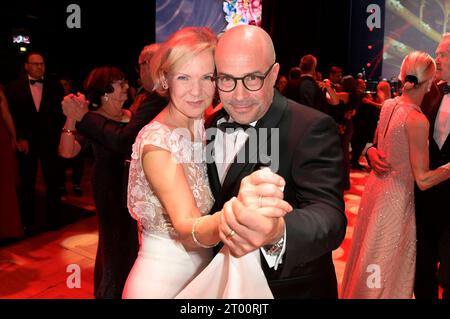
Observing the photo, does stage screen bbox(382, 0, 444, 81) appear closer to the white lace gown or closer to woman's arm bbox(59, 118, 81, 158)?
woman's arm bbox(59, 118, 81, 158)

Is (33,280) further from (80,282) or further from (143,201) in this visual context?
(143,201)

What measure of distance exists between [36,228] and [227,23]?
704 cm

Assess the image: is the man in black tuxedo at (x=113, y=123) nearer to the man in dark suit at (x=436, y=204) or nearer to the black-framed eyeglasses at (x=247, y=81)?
the black-framed eyeglasses at (x=247, y=81)


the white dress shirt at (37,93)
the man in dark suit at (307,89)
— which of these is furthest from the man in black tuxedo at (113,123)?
the man in dark suit at (307,89)

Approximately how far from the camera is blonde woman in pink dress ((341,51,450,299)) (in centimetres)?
272

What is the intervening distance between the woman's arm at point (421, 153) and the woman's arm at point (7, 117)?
3.47 metres

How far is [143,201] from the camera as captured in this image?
1724 millimetres

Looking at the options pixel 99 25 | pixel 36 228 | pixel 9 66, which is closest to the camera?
pixel 36 228

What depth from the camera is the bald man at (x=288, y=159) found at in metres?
1.26

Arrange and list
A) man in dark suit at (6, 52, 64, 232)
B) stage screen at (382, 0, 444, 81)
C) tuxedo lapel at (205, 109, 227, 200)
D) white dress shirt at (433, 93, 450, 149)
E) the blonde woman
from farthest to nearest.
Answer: stage screen at (382, 0, 444, 81)
man in dark suit at (6, 52, 64, 232)
white dress shirt at (433, 93, 450, 149)
tuxedo lapel at (205, 109, 227, 200)
the blonde woman

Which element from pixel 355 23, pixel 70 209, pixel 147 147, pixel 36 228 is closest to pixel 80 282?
pixel 36 228

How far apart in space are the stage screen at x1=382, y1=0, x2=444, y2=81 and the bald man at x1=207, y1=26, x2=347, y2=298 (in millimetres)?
10973

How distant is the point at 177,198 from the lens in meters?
1.32

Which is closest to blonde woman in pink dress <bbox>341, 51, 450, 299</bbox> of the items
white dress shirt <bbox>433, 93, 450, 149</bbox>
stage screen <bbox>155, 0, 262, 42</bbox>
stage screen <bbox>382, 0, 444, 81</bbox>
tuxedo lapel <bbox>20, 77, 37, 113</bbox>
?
white dress shirt <bbox>433, 93, 450, 149</bbox>
